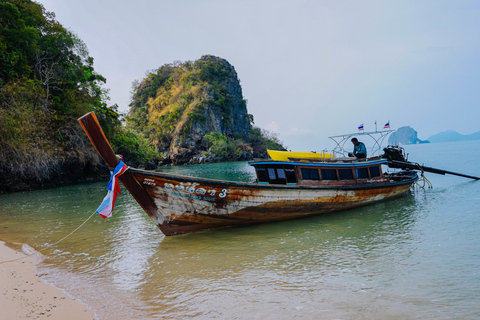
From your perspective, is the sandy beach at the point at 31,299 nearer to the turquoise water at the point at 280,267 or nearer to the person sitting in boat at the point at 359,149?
the turquoise water at the point at 280,267

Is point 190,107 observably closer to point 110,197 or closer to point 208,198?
point 208,198

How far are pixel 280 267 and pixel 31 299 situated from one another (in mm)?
4319

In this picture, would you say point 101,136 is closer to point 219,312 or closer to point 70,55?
point 219,312

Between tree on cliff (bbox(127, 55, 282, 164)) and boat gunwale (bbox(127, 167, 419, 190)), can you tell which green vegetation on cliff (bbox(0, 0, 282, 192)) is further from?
tree on cliff (bbox(127, 55, 282, 164))

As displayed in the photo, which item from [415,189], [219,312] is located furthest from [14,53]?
[415,189]

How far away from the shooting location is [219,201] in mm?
8391

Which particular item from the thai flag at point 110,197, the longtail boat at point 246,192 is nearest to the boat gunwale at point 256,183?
the longtail boat at point 246,192

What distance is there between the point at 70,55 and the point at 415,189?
27.7 meters

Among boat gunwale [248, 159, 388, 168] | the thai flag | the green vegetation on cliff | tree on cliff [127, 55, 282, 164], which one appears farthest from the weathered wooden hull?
tree on cliff [127, 55, 282, 164]

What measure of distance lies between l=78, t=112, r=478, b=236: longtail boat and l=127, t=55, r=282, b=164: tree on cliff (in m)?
51.6

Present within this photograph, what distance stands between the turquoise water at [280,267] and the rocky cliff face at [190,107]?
53039 millimetres

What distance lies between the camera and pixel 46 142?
22.2 meters

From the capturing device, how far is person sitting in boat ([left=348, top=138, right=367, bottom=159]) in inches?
499

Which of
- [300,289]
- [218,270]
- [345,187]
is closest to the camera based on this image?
[300,289]
